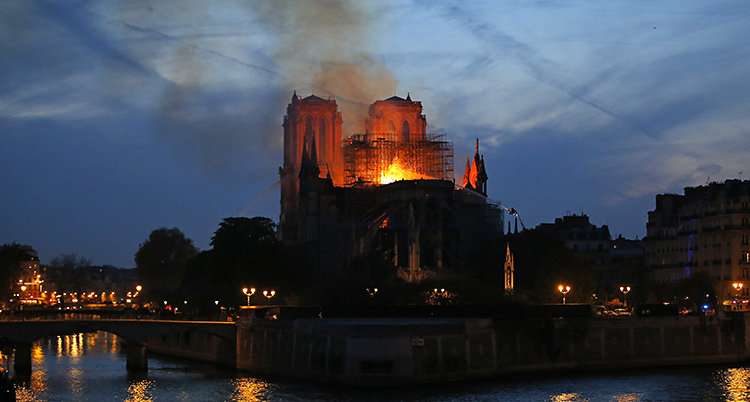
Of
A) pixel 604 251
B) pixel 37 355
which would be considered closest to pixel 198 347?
pixel 37 355

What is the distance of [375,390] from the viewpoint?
5159cm

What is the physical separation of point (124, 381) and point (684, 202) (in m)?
56.0

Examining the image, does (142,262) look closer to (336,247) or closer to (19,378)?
(336,247)

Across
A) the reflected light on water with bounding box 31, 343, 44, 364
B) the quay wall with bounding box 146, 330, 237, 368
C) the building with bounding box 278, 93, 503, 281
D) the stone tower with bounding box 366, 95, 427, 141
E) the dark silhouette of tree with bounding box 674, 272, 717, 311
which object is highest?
the stone tower with bounding box 366, 95, 427, 141

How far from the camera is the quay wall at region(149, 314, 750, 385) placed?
5256 cm

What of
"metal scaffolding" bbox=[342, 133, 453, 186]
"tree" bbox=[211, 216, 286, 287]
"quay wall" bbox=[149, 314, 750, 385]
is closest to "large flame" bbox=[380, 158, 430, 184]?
"metal scaffolding" bbox=[342, 133, 453, 186]

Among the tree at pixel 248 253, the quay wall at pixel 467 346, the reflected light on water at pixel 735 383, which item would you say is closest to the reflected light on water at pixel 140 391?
the quay wall at pixel 467 346

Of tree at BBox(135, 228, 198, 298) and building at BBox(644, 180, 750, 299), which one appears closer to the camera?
building at BBox(644, 180, 750, 299)

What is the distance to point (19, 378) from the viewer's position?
199 ft

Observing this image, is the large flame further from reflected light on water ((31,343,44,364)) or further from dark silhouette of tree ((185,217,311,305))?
reflected light on water ((31,343,44,364))

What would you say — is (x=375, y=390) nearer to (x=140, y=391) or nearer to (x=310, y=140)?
(x=140, y=391)

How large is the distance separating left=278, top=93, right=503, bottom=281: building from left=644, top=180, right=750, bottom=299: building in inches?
763

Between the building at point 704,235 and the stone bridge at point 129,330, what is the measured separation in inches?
1668

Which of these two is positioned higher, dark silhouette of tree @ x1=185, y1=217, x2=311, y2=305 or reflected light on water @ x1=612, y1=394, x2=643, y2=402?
dark silhouette of tree @ x1=185, y1=217, x2=311, y2=305
